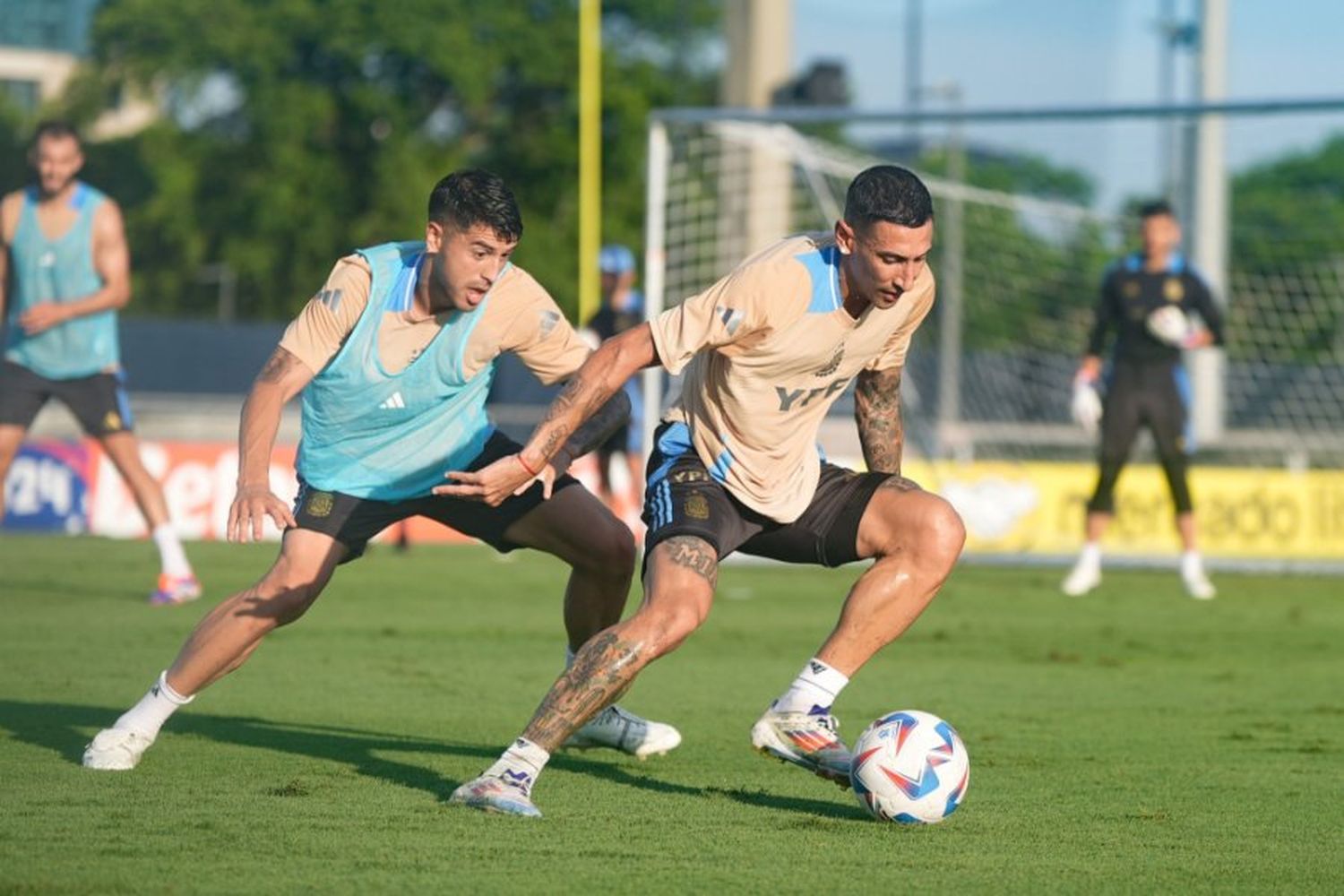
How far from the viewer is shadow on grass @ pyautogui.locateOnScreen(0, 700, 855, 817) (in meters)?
6.73

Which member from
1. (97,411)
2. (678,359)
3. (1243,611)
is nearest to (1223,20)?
(1243,611)

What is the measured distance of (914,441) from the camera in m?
22.0

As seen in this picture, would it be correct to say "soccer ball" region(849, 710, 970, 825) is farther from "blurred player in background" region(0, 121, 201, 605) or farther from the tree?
the tree

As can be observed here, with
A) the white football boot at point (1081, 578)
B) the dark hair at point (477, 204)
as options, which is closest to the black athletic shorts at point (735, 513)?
the dark hair at point (477, 204)

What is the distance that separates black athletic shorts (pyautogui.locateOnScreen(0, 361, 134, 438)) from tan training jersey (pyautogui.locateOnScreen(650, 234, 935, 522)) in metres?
5.90

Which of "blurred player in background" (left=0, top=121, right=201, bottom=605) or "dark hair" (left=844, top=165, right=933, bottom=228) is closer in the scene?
"dark hair" (left=844, top=165, right=933, bottom=228)

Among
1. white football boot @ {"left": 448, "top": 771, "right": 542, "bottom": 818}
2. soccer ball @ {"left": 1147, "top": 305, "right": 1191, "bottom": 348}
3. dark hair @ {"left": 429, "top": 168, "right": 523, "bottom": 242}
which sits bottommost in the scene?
white football boot @ {"left": 448, "top": 771, "right": 542, "bottom": 818}

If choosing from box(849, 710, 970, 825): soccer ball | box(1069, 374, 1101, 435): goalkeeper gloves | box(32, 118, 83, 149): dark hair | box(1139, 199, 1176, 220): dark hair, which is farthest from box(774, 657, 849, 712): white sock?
box(1069, 374, 1101, 435): goalkeeper gloves

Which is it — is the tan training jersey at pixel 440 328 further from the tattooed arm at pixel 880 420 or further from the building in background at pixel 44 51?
the building in background at pixel 44 51

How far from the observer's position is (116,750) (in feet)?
22.5

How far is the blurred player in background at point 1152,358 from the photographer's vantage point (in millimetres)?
14641

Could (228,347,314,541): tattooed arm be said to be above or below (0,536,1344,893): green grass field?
above

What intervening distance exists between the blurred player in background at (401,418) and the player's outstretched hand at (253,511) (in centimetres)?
18

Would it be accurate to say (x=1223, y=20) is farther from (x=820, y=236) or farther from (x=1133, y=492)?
(x=820, y=236)
